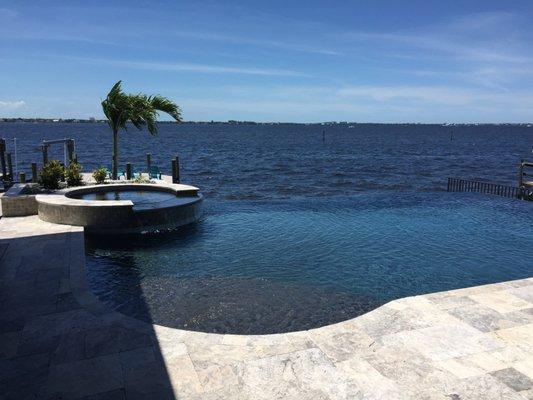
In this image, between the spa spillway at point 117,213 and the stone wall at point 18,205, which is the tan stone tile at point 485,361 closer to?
the spa spillway at point 117,213

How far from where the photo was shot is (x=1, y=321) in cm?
707

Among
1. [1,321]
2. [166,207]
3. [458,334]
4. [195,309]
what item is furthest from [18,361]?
[166,207]

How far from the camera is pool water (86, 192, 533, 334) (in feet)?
30.6

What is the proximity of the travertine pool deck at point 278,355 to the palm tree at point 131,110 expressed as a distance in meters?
16.8

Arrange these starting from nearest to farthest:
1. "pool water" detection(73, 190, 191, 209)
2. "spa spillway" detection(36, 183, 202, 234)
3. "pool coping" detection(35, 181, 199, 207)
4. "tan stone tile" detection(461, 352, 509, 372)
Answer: "tan stone tile" detection(461, 352, 509, 372) → "spa spillway" detection(36, 183, 202, 234) → "pool coping" detection(35, 181, 199, 207) → "pool water" detection(73, 190, 191, 209)

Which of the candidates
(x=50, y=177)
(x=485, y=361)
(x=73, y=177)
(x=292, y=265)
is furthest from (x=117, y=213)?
(x=485, y=361)

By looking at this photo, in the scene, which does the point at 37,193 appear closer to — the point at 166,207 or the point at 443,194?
the point at 166,207

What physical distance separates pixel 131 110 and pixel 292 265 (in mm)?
15726

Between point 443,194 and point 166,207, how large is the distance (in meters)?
22.1

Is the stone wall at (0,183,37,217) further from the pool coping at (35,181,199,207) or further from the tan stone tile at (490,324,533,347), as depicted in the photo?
the tan stone tile at (490,324,533,347)

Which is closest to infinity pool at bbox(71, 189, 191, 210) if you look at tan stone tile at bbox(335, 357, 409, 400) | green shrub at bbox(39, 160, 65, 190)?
green shrub at bbox(39, 160, 65, 190)

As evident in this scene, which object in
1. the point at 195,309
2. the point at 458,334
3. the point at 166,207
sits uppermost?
the point at 166,207

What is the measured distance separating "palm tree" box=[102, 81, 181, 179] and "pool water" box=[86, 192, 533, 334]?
24.5 feet

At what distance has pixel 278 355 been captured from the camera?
614 centimetres
